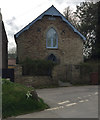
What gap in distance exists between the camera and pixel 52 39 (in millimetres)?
21328

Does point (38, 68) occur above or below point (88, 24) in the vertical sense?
below

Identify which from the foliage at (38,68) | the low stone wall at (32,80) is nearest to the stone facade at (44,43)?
the foliage at (38,68)

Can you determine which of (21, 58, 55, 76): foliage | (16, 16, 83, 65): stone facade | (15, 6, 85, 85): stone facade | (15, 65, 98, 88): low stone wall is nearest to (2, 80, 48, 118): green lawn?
(15, 65, 98, 88): low stone wall

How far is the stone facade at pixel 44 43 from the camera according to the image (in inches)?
800

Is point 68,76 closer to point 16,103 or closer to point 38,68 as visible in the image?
point 38,68

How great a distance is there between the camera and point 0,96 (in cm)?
684

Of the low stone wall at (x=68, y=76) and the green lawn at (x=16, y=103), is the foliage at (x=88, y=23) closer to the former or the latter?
the low stone wall at (x=68, y=76)

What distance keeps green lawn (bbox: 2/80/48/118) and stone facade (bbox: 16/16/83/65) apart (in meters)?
13.0

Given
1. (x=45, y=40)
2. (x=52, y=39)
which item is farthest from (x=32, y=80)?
(x=52, y=39)

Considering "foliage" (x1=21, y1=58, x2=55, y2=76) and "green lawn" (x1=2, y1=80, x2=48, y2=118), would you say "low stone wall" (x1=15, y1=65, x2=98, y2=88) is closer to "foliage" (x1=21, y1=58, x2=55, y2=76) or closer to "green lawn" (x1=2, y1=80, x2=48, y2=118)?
"foliage" (x1=21, y1=58, x2=55, y2=76)

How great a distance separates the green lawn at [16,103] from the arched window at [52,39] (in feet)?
46.0

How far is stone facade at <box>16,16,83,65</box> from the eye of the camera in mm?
20328

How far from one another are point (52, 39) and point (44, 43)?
1346mm

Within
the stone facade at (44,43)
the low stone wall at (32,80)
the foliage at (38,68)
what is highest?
the stone facade at (44,43)
